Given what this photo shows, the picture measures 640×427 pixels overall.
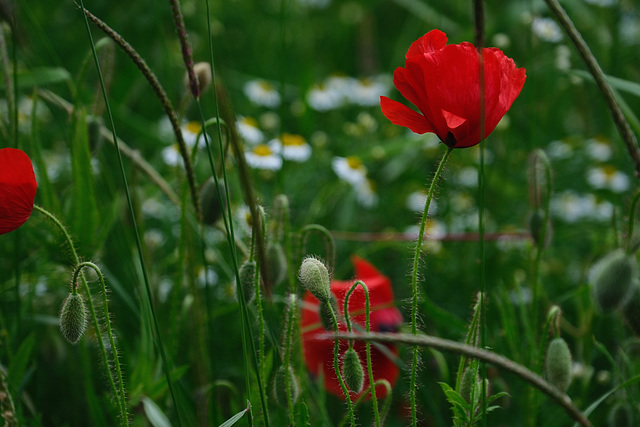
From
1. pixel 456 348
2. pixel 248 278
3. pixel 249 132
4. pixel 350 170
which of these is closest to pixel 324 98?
pixel 249 132

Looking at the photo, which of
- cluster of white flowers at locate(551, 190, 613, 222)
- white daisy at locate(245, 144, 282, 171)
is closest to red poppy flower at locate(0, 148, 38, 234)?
white daisy at locate(245, 144, 282, 171)

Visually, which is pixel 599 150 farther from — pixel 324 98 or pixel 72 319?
pixel 72 319

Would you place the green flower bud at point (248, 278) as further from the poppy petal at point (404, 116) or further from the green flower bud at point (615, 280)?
the green flower bud at point (615, 280)

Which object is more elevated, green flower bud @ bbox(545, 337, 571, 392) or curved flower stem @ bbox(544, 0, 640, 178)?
curved flower stem @ bbox(544, 0, 640, 178)

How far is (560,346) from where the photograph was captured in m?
0.85

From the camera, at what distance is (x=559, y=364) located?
848 millimetres

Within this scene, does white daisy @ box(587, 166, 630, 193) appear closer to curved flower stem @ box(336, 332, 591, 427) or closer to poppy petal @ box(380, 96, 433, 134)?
poppy petal @ box(380, 96, 433, 134)

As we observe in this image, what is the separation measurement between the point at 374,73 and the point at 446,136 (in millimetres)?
2154

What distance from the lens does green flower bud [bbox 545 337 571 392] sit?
33.3 inches

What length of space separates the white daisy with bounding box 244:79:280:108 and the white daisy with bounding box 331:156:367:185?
70cm

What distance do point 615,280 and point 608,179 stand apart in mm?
1448

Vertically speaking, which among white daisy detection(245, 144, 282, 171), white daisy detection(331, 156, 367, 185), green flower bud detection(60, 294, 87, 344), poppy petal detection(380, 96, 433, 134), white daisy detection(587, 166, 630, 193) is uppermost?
poppy petal detection(380, 96, 433, 134)

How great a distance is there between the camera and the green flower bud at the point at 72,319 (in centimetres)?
70

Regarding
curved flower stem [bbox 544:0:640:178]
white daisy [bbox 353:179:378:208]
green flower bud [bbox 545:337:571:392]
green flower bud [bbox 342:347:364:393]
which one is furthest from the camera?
white daisy [bbox 353:179:378:208]
